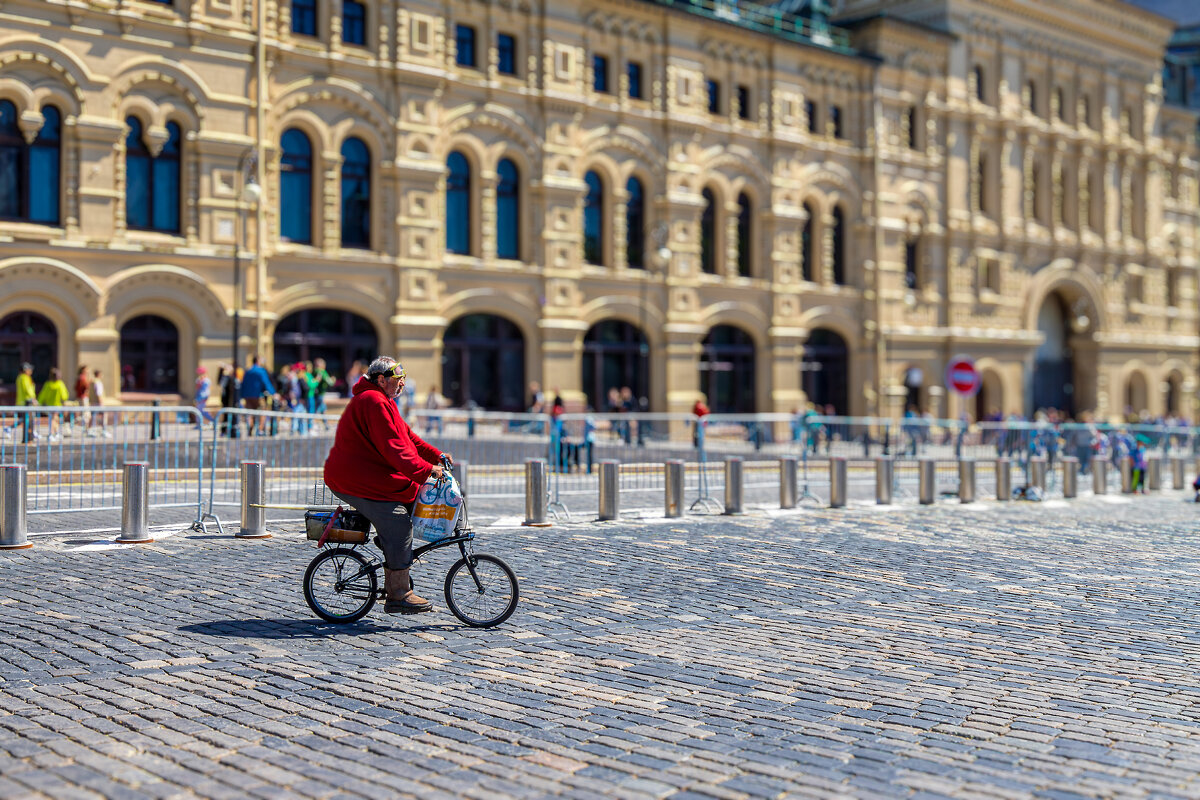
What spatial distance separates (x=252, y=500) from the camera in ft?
47.4

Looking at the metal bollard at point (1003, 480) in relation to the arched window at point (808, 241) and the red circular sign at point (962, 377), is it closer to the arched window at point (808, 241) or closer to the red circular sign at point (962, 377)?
the red circular sign at point (962, 377)

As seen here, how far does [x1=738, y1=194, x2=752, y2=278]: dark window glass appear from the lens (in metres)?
43.0

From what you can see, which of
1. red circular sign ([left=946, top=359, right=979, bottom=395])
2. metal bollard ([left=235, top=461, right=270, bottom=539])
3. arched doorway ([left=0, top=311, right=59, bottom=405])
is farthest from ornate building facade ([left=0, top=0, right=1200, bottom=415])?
red circular sign ([left=946, top=359, right=979, bottom=395])

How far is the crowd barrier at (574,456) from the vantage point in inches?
619

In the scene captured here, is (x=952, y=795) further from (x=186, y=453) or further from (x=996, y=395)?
(x=996, y=395)

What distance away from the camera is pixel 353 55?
33562 millimetres

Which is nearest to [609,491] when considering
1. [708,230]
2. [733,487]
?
[733,487]

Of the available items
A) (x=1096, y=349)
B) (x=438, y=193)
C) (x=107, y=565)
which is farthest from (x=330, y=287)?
(x=1096, y=349)

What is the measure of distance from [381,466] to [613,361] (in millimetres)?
30842

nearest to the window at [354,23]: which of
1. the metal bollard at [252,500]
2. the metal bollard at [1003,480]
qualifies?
the metal bollard at [1003,480]

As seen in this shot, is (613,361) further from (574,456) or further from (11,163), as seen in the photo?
(11,163)

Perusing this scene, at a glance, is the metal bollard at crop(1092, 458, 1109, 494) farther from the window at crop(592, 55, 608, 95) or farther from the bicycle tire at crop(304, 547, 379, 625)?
the window at crop(592, 55, 608, 95)

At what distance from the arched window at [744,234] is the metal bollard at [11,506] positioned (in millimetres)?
32305

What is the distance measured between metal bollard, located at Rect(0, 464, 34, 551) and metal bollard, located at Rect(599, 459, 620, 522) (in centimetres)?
729
